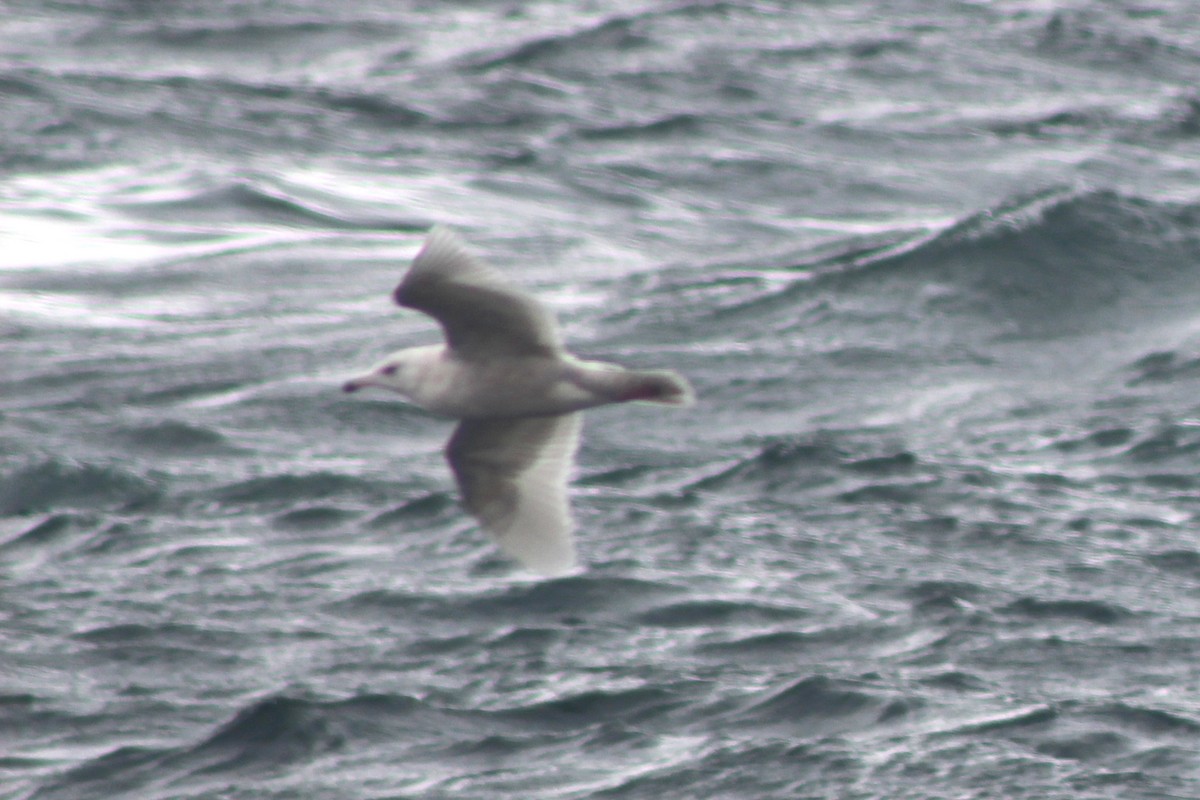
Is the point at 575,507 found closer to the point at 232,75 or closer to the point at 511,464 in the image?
the point at 511,464

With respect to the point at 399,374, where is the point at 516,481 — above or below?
below

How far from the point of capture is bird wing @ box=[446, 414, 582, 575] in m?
10.3

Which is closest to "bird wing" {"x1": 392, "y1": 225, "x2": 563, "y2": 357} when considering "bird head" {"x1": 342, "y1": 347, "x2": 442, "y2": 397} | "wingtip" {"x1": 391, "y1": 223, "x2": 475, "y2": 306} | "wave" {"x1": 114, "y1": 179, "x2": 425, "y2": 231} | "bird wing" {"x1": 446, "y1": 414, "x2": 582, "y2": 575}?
"wingtip" {"x1": 391, "y1": 223, "x2": 475, "y2": 306}

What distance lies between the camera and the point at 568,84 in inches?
1342

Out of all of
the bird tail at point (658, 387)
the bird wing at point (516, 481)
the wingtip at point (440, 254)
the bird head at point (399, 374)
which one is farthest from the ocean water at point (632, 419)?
the wingtip at point (440, 254)

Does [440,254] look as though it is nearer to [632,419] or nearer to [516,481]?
[516,481]

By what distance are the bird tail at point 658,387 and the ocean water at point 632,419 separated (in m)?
5.32

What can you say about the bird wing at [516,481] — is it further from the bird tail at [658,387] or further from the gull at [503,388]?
the bird tail at [658,387]

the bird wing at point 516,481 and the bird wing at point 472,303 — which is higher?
→ the bird wing at point 472,303

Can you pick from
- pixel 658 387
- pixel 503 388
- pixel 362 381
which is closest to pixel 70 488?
pixel 362 381

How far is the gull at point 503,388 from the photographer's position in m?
9.22

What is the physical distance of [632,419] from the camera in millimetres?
22328

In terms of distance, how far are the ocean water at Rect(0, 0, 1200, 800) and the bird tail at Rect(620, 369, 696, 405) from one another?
5.32 meters

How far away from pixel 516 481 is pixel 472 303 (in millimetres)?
1236
